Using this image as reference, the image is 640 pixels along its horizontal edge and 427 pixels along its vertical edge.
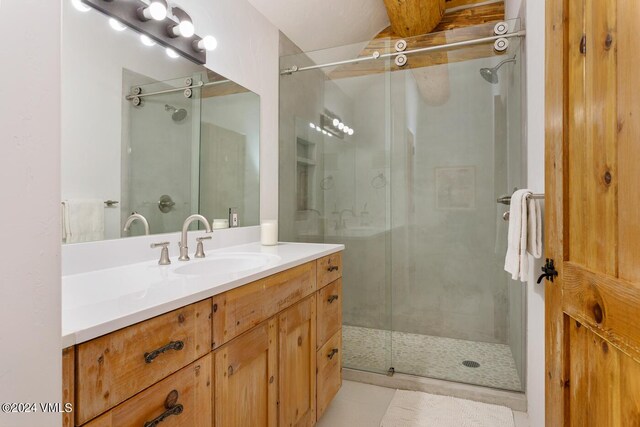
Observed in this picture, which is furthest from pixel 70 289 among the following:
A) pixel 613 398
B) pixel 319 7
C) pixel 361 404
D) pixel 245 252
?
pixel 319 7

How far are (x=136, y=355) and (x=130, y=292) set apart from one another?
0.25 meters

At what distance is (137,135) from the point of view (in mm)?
1424

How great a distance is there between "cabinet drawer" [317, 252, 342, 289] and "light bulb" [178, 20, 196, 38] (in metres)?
1.24

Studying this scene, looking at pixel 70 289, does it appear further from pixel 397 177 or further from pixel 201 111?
pixel 397 177

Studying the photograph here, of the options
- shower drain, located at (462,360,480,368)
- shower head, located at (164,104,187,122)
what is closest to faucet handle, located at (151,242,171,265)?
shower head, located at (164,104,187,122)

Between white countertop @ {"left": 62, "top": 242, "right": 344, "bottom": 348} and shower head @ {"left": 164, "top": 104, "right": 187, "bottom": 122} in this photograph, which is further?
shower head @ {"left": 164, "top": 104, "right": 187, "bottom": 122}

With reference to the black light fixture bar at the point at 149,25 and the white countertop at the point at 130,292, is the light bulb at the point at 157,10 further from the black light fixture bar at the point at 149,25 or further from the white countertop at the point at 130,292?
the white countertop at the point at 130,292

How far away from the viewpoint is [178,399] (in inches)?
33.7

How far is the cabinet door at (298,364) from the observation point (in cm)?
137

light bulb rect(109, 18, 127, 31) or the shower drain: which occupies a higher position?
light bulb rect(109, 18, 127, 31)

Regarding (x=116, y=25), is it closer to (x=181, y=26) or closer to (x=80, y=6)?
(x=80, y=6)

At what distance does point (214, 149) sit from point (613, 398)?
5.99 feet

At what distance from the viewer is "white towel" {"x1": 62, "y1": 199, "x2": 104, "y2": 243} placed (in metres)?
1.17

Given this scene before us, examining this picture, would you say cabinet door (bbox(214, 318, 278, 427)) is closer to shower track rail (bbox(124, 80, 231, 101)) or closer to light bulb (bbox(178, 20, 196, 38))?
shower track rail (bbox(124, 80, 231, 101))
